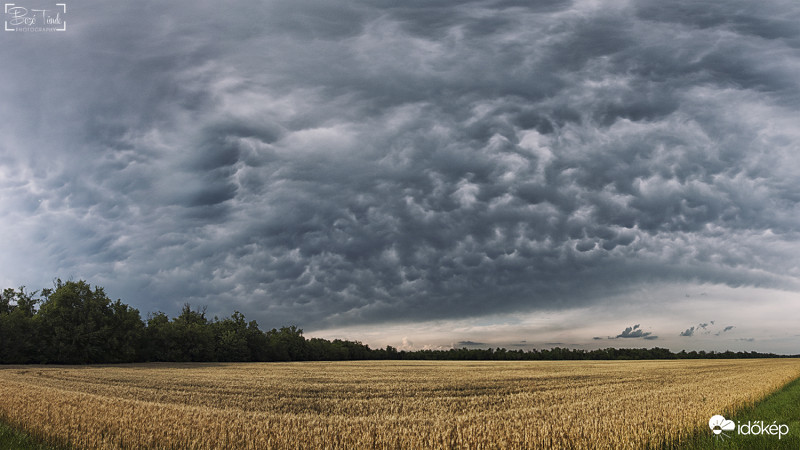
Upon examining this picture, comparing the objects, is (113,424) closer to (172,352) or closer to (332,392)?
(332,392)

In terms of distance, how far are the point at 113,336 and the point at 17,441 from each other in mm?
71693

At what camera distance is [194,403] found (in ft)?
71.8

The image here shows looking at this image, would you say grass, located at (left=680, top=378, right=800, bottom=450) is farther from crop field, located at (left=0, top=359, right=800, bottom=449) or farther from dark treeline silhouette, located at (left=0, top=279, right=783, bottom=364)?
dark treeline silhouette, located at (left=0, top=279, right=783, bottom=364)

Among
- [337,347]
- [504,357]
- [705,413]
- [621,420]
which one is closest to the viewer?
[621,420]

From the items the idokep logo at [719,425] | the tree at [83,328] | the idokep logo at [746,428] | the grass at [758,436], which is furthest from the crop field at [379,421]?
the tree at [83,328]

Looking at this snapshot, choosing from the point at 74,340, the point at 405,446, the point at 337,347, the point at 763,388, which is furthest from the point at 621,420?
the point at 337,347

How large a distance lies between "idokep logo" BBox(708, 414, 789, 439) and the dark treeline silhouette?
3184 inches

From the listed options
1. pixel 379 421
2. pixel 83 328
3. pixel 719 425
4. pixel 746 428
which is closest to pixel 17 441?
pixel 379 421

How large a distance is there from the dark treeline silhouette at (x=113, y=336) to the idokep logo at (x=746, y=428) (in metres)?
80.9

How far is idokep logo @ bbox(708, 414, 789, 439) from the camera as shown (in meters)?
13.8

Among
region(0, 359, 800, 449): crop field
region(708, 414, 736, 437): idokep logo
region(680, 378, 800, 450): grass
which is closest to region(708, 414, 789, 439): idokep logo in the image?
region(708, 414, 736, 437): idokep logo

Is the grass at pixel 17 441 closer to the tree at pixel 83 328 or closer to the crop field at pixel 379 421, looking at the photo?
the crop field at pixel 379 421

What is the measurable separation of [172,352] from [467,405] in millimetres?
83455

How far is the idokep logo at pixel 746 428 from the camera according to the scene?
45.2 ft
